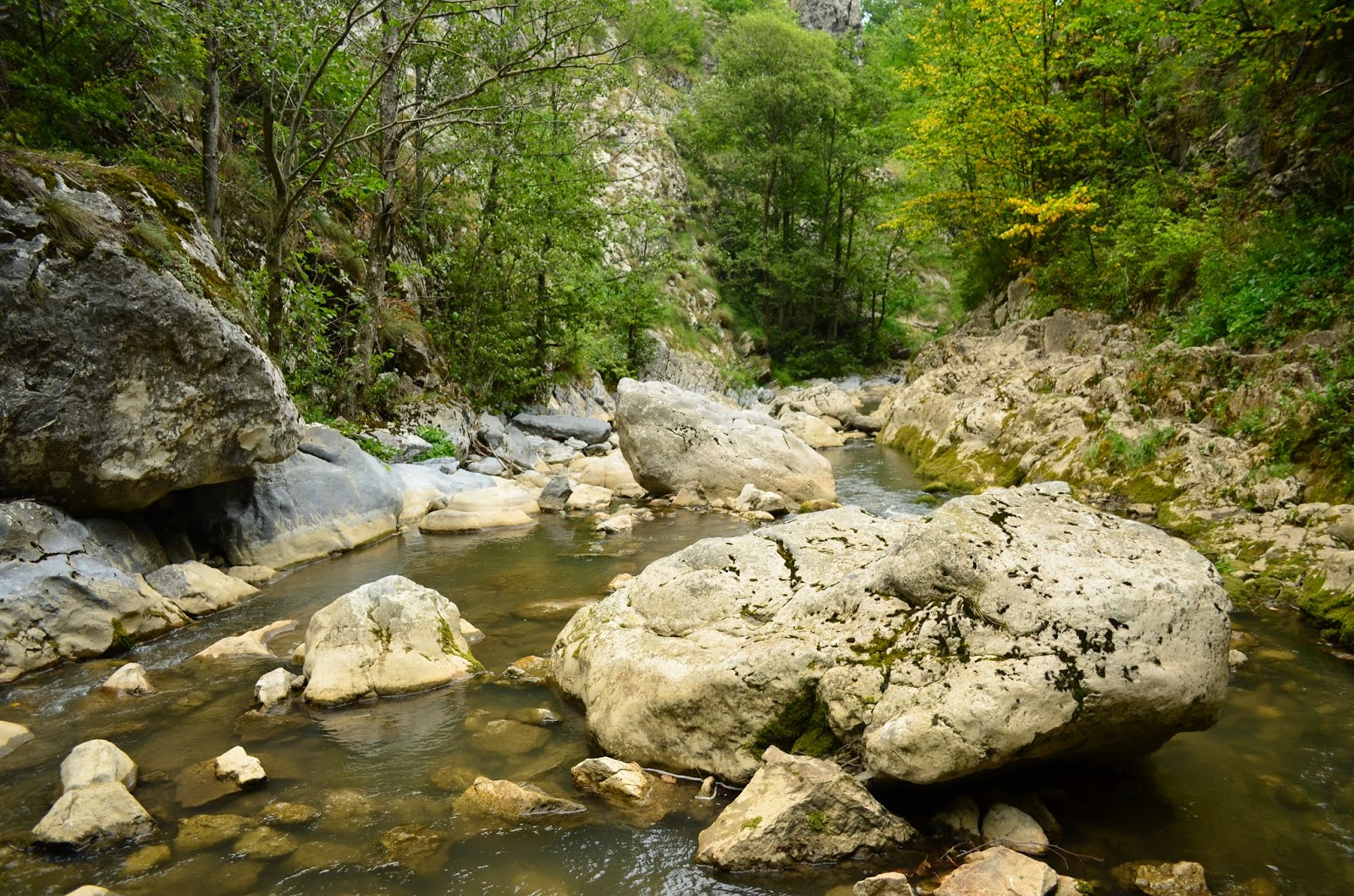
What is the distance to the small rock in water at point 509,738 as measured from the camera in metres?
4.58

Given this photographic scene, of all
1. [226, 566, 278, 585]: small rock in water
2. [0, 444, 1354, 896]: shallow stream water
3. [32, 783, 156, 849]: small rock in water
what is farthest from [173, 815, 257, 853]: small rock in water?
[226, 566, 278, 585]: small rock in water

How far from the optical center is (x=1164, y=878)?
10.6ft

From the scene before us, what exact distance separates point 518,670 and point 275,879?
245 cm

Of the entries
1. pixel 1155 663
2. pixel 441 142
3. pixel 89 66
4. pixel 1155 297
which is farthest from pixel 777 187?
pixel 1155 663

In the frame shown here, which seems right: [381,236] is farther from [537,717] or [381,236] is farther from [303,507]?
[537,717]

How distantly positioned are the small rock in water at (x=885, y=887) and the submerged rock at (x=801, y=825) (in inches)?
12.3

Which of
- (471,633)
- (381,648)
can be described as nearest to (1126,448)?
(471,633)

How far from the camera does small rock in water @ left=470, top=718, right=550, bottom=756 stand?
180 inches

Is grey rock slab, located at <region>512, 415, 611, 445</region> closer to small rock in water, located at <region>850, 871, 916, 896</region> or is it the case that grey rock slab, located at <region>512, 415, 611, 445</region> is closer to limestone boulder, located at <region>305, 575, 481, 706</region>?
limestone boulder, located at <region>305, 575, 481, 706</region>

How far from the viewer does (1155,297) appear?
12.7m

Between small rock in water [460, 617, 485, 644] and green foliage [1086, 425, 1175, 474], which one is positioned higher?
green foliage [1086, 425, 1175, 474]

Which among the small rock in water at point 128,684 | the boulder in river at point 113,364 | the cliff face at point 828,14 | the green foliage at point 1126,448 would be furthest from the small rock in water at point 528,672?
the cliff face at point 828,14

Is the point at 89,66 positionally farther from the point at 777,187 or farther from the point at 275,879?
the point at 777,187

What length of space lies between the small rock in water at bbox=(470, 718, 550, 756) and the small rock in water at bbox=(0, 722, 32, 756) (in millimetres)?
2761
